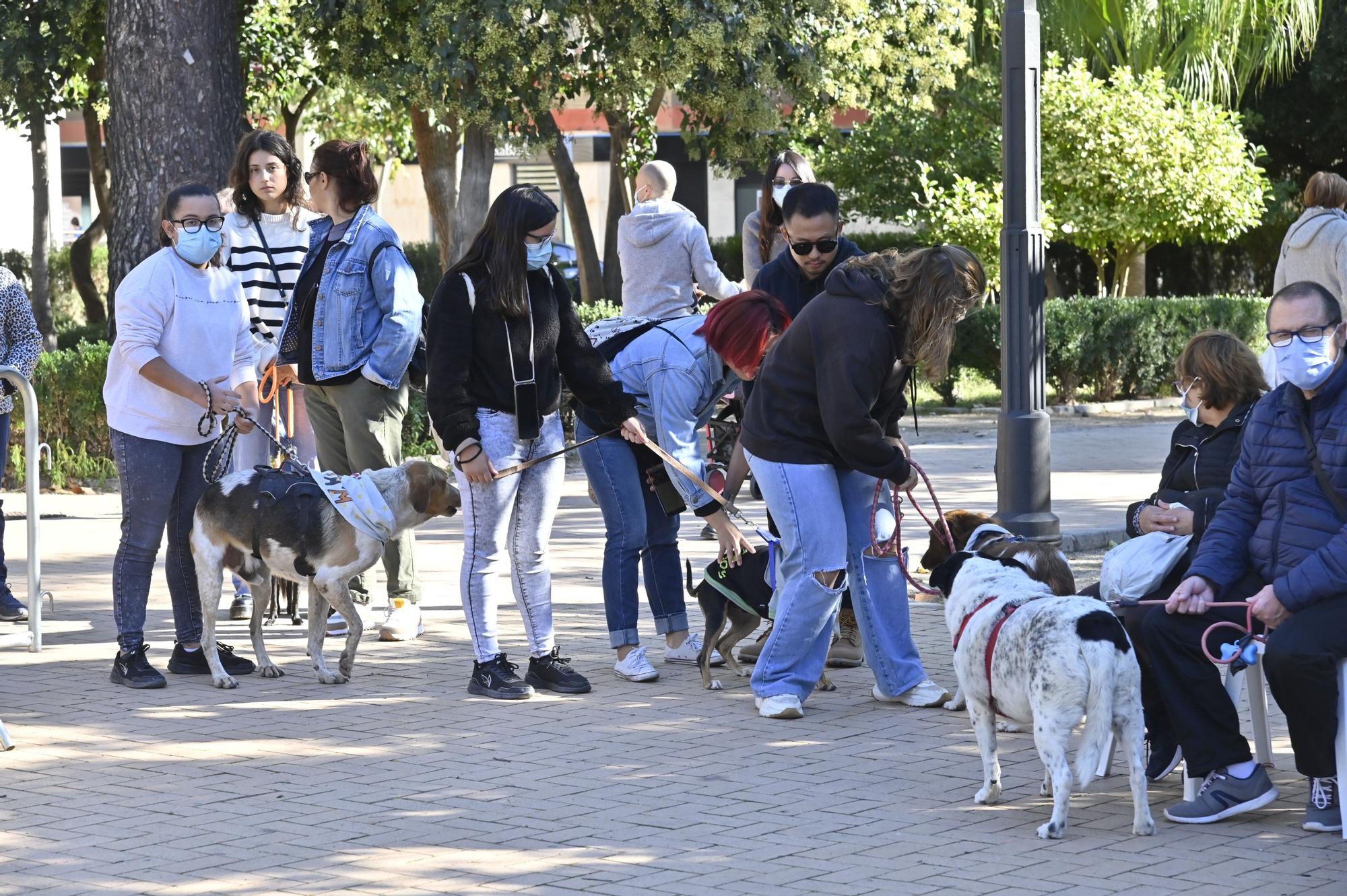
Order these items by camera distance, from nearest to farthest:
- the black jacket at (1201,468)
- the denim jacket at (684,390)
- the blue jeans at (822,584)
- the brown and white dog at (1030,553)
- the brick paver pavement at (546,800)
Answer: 1. the brick paver pavement at (546,800)
2. the brown and white dog at (1030,553)
3. the black jacket at (1201,468)
4. the blue jeans at (822,584)
5. the denim jacket at (684,390)

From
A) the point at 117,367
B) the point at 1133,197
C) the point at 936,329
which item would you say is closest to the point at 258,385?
the point at 117,367

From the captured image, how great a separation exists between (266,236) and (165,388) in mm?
1522

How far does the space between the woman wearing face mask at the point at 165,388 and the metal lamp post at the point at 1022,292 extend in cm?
463

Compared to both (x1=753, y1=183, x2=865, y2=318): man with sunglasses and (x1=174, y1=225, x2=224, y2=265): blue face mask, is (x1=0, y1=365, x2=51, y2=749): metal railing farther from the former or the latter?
(x1=753, y1=183, x2=865, y2=318): man with sunglasses

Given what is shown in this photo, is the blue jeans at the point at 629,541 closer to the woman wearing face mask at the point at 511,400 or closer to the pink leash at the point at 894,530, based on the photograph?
the woman wearing face mask at the point at 511,400

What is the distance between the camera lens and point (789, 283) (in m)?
6.95

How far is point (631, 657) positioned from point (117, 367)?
8.16 feet

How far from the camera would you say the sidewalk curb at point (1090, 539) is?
10.1m

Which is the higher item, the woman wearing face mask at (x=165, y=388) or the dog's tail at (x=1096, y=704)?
the woman wearing face mask at (x=165, y=388)

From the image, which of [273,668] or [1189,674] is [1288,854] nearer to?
[1189,674]

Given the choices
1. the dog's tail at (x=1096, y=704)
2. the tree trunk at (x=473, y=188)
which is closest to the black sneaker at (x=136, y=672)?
the dog's tail at (x=1096, y=704)

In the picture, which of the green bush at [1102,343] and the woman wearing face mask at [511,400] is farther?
the green bush at [1102,343]

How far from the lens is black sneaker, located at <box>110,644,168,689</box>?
6844 millimetres

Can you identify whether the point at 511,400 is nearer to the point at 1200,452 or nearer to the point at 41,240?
the point at 1200,452
